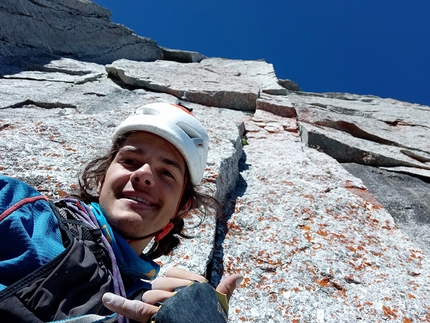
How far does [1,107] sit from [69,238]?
6.27 meters

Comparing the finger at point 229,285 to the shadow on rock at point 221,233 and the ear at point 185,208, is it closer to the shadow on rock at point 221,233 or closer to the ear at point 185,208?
the ear at point 185,208

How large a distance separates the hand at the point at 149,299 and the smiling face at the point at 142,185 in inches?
14.4

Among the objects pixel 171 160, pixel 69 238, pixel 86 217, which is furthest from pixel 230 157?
pixel 69 238

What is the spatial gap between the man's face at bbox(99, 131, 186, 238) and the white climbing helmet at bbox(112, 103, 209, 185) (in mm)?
69

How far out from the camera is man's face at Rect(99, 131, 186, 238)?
1889 mm

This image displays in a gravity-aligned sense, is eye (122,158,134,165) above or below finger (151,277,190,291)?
above

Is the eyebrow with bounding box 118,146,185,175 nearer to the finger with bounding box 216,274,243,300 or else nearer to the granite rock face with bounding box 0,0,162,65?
the finger with bounding box 216,274,243,300

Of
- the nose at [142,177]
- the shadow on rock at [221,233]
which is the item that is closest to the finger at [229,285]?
the nose at [142,177]

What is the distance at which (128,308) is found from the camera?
1165 millimetres

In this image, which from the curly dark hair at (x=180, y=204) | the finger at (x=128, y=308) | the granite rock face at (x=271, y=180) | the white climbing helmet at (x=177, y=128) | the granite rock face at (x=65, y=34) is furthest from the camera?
the granite rock face at (x=65, y=34)

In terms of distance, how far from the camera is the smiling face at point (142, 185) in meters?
1.89

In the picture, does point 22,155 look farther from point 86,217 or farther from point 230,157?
point 230,157

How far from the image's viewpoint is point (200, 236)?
3.39 metres

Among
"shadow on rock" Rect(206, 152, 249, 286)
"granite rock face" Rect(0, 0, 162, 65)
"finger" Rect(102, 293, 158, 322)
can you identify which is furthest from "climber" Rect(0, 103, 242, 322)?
"granite rock face" Rect(0, 0, 162, 65)
